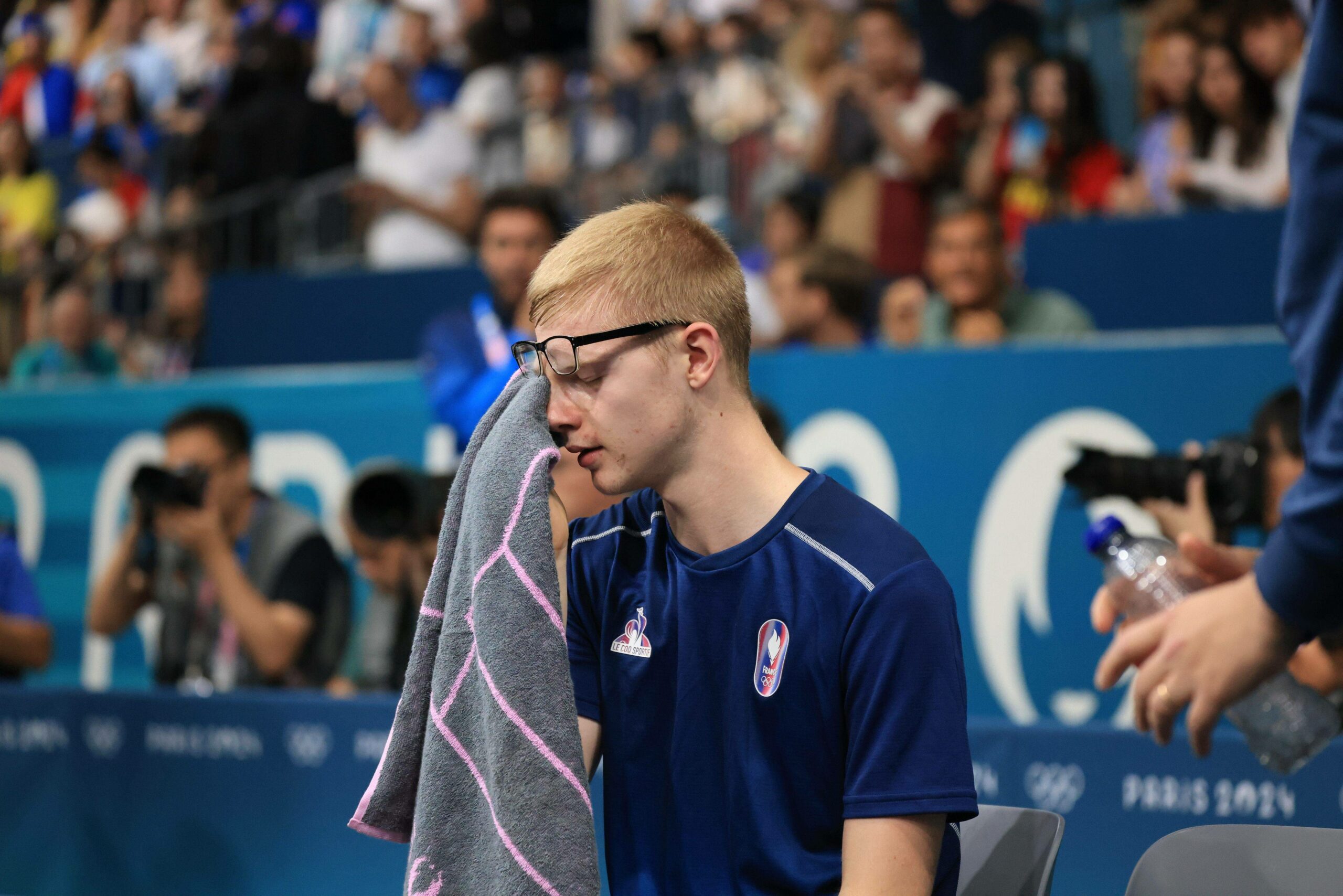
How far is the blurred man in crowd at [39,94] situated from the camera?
13344 mm

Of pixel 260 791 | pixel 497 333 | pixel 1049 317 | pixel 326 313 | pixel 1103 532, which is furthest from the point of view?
pixel 326 313

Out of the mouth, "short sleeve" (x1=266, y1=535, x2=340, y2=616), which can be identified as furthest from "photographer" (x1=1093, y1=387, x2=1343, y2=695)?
"short sleeve" (x1=266, y1=535, x2=340, y2=616)

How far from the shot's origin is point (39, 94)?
13.4 m

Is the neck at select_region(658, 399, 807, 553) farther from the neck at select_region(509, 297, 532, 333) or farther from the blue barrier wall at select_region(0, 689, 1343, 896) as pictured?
the neck at select_region(509, 297, 532, 333)

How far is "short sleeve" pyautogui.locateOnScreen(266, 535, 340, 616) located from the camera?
4.71m

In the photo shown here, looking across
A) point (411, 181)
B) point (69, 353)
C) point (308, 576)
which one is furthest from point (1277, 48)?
point (69, 353)

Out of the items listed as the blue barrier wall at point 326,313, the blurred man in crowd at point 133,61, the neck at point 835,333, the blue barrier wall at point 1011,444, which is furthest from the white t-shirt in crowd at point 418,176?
the blurred man in crowd at point 133,61

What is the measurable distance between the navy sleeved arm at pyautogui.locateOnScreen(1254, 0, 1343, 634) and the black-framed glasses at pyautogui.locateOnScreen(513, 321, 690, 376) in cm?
89

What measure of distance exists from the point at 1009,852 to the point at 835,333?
12.1 ft

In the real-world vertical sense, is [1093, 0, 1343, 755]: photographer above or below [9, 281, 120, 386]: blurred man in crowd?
below

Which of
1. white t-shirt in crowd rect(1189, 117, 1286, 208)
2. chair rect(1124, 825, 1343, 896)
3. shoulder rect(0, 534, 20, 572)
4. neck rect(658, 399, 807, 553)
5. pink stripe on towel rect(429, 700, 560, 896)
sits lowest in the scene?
chair rect(1124, 825, 1343, 896)

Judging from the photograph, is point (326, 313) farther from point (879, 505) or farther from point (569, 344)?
point (569, 344)

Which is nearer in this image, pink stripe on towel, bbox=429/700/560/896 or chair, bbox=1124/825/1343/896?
pink stripe on towel, bbox=429/700/560/896

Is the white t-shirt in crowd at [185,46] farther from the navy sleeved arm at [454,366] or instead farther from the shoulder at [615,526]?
the shoulder at [615,526]
